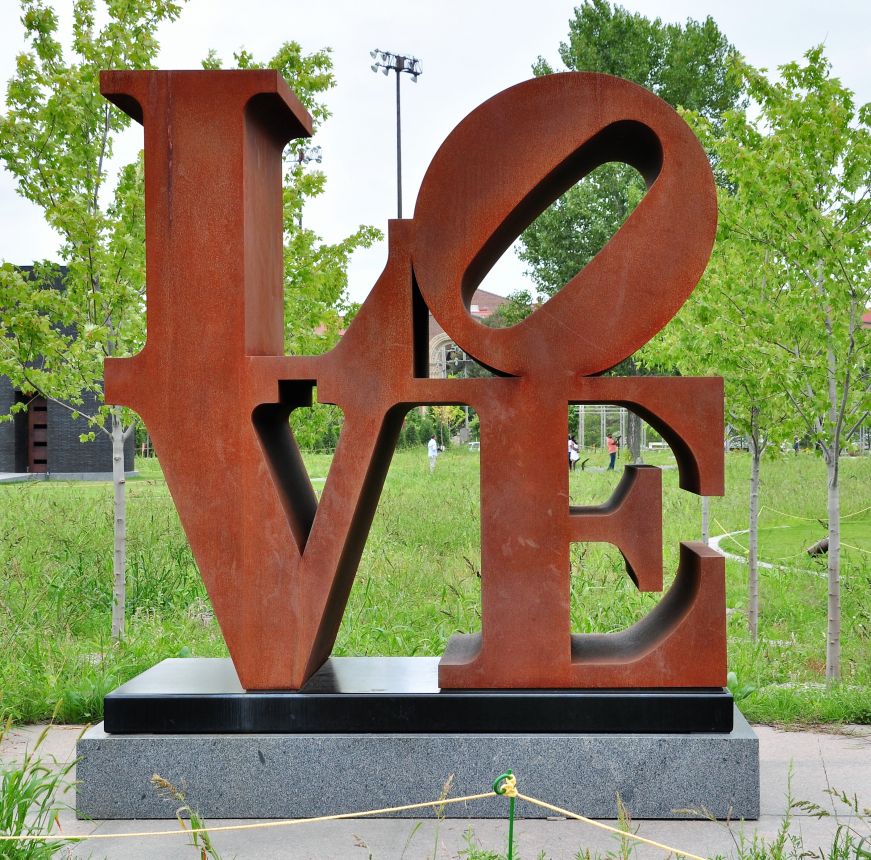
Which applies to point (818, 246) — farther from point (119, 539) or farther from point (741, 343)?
point (119, 539)

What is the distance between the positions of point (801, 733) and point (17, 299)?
6.55 meters

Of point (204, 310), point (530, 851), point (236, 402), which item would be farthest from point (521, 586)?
point (204, 310)

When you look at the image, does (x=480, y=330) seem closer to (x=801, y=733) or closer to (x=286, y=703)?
(x=286, y=703)

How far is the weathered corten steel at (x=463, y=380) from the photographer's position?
15.0ft

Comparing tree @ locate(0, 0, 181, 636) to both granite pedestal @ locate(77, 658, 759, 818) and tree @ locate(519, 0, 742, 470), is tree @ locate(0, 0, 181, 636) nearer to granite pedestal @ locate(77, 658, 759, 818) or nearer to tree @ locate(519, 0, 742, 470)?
granite pedestal @ locate(77, 658, 759, 818)

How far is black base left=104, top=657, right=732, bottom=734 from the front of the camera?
4.48 metres

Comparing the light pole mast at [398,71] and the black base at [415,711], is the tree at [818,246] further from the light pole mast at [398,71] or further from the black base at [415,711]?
the light pole mast at [398,71]

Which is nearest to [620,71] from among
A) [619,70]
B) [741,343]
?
[619,70]

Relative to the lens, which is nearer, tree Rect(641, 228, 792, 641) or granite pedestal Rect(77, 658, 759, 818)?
granite pedestal Rect(77, 658, 759, 818)

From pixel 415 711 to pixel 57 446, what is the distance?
23.0 metres

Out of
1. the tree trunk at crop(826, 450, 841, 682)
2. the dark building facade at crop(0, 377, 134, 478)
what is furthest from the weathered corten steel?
the dark building facade at crop(0, 377, 134, 478)

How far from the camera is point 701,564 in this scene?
453cm

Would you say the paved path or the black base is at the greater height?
the black base

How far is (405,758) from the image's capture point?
447cm
